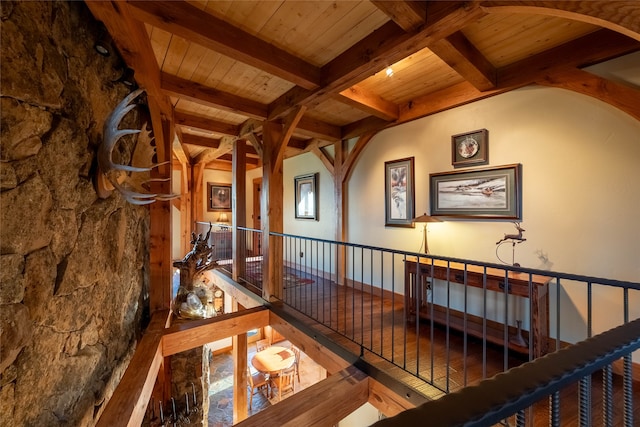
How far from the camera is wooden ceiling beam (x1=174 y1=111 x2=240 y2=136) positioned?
3586mm

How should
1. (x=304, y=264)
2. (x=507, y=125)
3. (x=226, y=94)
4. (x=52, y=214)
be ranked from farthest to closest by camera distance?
(x=304, y=264) < (x=226, y=94) < (x=507, y=125) < (x=52, y=214)

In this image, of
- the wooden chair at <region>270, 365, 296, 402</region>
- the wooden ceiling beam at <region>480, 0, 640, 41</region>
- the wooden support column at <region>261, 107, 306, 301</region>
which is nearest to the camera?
the wooden ceiling beam at <region>480, 0, 640, 41</region>

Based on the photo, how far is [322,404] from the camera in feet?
5.80

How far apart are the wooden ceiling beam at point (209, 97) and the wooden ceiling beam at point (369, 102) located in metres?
1.01

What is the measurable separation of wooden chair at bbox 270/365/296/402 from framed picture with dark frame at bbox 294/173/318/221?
9.44 ft

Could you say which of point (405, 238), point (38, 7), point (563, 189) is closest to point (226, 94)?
point (38, 7)

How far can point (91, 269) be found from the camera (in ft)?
5.36

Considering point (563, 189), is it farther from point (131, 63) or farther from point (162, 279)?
point (162, 279)

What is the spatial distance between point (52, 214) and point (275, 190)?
2.18m

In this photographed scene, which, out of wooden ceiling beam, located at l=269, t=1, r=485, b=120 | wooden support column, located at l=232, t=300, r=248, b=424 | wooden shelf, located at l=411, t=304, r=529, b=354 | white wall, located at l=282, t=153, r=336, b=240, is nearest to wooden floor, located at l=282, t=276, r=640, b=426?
wooden shelf, located at l=411, t=304, r=529, b=354

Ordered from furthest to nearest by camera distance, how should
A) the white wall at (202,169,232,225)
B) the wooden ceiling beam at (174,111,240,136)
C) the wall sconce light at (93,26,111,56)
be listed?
1. the white wall at (202,169,232,225)
2. the wooden ceiling beam at (174,111,240,136)
3. the wall sconce light at (93,26,111,56)

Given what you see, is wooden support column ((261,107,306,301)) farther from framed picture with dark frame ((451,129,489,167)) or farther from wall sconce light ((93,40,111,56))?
framed picture with dark frame ((451,129,489,167))

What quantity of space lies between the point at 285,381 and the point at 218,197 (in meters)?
4.87

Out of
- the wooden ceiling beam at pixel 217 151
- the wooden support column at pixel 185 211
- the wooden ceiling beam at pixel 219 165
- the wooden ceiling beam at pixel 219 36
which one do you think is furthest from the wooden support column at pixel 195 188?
the wooden ceiling beam at pixel 219 36
